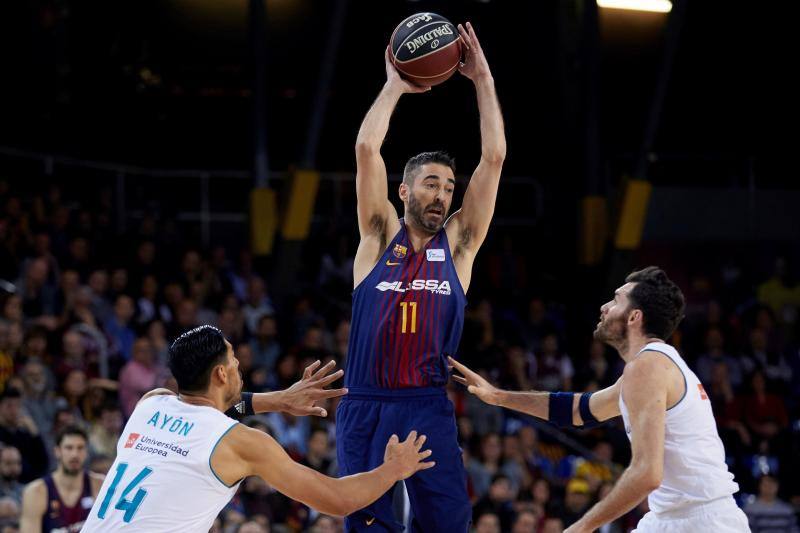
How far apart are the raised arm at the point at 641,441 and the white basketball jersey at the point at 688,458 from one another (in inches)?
4.0

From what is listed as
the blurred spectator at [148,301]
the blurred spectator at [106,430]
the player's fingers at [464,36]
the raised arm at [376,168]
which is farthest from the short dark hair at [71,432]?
the player's fingers at [464,36]

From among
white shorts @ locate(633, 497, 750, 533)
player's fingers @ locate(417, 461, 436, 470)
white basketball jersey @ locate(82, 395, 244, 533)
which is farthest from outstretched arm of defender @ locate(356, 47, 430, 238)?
white shorts @ locate(633, 497, 750, 533)

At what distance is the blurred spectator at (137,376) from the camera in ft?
38.4

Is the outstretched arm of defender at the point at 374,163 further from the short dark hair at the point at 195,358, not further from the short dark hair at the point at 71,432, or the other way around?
the short dark hair at the point at 71,432

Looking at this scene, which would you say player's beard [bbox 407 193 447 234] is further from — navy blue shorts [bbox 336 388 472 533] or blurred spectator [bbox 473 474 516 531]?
blurred spectator [bbox 473 474 516 531]

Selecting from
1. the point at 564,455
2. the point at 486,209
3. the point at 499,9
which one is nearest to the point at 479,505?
the point at 564,455

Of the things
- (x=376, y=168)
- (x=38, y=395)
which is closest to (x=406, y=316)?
(x=376, y=168)

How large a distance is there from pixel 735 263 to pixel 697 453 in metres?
15.4

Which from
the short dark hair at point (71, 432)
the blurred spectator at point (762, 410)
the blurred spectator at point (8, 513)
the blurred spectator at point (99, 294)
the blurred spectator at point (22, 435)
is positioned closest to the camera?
the short dark hair at point (71, 432)

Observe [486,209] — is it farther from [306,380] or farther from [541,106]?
[541,106]

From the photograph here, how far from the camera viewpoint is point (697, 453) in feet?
18.3

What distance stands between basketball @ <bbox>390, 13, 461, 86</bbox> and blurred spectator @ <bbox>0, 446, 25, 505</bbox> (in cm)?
573

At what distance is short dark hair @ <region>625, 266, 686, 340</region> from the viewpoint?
5796 mm

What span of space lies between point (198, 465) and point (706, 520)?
239 cm
